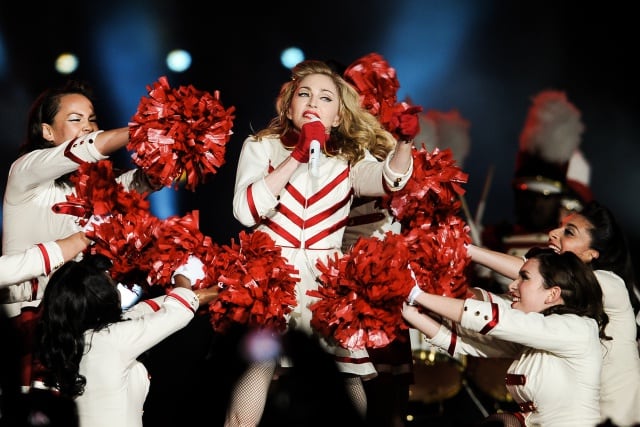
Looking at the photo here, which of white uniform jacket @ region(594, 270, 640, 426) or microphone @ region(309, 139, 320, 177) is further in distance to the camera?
white uniform jacket @ region(594, 270, 640, 426)

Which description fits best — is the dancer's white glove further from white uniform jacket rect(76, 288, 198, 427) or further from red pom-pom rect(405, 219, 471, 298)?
red pom-pom rect(405, 219, 471, 298)

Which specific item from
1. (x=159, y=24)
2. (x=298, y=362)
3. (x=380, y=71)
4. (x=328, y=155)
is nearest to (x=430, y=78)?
(x=159, y=24)

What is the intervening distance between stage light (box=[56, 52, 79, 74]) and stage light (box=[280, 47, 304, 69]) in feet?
4.92

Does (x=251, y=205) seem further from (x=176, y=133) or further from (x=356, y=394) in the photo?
(x=356, y=394)

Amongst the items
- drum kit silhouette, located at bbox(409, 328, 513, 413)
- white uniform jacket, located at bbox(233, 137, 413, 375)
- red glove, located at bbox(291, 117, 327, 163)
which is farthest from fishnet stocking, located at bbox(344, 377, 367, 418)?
drum kit silhouette, located at bbox(409, 328, 513, 413)

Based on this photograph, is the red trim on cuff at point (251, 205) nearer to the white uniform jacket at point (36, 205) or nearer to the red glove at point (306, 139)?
the red glove at point (306, 139)

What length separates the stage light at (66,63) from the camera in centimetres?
612

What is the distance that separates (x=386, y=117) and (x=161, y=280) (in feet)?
4.37

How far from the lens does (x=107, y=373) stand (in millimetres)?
3219

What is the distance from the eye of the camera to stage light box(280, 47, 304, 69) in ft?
21.2

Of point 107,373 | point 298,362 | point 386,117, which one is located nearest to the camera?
point 107,373

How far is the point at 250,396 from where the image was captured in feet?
11.2

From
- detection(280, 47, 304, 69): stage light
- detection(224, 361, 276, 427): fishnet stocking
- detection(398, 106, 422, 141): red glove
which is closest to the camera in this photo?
detection(398, 106, 422, 141): red glove

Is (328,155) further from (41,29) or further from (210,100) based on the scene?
(41,29)
